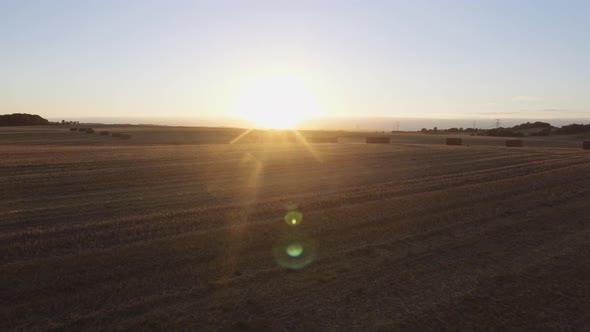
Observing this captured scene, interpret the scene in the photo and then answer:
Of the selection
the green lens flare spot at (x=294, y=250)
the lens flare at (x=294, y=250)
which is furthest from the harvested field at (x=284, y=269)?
the green lens flare spot at (x=294, y=250)

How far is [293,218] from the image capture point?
33.2ft

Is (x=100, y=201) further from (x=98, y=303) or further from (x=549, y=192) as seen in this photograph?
(x=549, y=192)

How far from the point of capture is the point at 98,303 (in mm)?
6000

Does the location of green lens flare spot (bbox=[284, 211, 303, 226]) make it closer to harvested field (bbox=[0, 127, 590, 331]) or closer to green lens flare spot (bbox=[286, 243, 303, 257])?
harvested field (bbox=[0, 127, 590, 331])

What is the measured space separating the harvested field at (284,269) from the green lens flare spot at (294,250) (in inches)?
11.2

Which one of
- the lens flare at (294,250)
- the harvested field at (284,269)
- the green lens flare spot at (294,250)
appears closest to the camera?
the harvested field at (284,269)

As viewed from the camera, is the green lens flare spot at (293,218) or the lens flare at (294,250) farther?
the green lens flare spot at (293,218)

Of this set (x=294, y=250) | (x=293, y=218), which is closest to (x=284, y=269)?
(x=294, y=250)

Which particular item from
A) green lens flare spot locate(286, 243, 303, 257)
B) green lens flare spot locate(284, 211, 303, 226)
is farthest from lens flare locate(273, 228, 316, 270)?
green lens flare spot locate(284, 211, 303, 226)

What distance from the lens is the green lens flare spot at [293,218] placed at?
977 centimetres

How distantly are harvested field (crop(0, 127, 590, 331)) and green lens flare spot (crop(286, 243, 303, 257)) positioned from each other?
0.93 ft

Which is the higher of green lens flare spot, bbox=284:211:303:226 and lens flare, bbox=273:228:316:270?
green lens flare spot, bbox=284:211:303:226

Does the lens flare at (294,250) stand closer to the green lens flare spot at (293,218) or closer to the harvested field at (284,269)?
the harvested field at (284,269)

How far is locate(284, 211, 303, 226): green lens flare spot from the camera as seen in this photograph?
9766 mm
